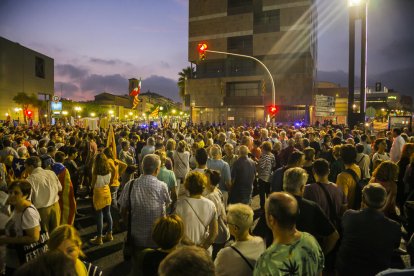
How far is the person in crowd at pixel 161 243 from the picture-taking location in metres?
2.73

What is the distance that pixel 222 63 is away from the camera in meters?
51.0

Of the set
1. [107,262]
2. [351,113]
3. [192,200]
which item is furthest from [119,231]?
[351,113]

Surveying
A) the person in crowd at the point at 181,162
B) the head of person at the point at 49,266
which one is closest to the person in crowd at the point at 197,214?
the head of person at the point at 49,266

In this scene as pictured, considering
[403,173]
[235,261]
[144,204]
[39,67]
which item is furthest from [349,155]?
[39,67]

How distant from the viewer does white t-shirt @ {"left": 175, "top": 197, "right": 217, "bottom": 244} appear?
3.94 meters

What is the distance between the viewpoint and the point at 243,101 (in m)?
48.8

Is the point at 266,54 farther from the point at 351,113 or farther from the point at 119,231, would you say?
the point at 119,231

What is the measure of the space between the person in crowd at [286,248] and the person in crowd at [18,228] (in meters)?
Result: 2.70

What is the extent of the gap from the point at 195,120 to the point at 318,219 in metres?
50.8

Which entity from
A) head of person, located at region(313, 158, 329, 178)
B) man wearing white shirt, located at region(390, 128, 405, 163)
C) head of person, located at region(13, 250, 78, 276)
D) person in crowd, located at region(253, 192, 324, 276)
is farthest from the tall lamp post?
head of person, located at region(13, 250, 78, 276)

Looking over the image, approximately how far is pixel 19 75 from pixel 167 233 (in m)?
70.0

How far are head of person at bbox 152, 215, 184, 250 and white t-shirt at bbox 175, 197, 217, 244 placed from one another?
1105mm

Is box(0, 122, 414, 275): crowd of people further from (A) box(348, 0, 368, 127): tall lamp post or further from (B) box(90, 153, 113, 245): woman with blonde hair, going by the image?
(A) box(348, 0, 368, 127): tall lamp post

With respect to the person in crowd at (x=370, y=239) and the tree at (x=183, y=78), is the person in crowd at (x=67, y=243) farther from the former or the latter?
the tree at (x=183, y=78)
